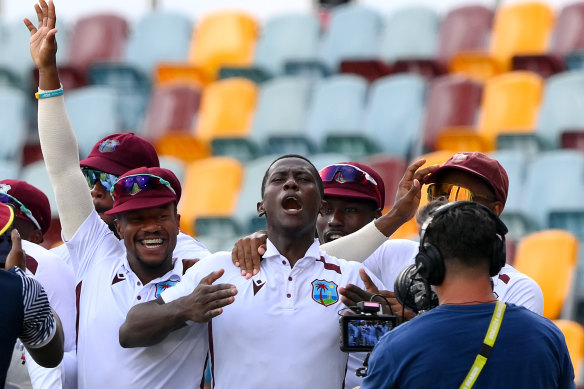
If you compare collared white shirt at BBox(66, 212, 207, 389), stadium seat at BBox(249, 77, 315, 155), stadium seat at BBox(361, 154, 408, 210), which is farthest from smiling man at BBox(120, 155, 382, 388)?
stadium seat at BBox(249, 77, 315, 155)

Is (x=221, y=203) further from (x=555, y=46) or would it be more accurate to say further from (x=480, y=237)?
(x=480, y=237)

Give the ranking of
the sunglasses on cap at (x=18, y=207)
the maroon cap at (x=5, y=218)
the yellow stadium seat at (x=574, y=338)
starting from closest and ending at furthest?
the maroon cap at (x=5, y=218) < the sunglasses on cap at (x=18, y=207) < the yellow stadium seat at (x=574, y=338)

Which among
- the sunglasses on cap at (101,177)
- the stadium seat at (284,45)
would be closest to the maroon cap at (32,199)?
the sunglasses on cap at (101,177)

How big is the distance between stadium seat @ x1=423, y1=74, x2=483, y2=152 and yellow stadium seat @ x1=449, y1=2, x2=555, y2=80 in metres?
0.72

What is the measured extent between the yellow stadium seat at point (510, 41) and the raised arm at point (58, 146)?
6626mm

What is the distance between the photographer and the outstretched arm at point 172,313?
317 centimetres

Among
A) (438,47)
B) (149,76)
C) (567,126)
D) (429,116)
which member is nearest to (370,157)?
(429,116)

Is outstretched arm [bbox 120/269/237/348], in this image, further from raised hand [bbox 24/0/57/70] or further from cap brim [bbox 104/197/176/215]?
raised hand [bbox 24/0/57/70]

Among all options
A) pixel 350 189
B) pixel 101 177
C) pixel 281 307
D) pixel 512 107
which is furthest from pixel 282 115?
pixel 281 307

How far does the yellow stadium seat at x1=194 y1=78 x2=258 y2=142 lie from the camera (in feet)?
32.7

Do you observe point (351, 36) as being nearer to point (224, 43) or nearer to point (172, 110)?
point (224, 43)

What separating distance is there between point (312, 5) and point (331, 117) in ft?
11.8

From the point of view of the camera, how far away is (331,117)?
9.47 metres

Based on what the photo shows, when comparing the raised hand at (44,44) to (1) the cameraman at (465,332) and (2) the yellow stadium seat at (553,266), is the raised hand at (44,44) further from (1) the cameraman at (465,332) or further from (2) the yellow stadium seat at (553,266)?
(2) the yellow stadium seat at (553,266)
